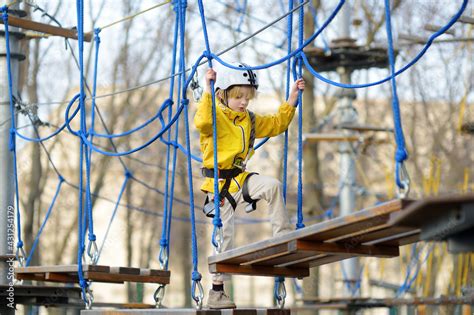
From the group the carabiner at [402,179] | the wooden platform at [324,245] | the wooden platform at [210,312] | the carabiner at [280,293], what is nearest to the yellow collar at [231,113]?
the wooden platform at [324,245]

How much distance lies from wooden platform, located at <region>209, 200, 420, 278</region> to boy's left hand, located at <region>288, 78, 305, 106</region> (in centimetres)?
113

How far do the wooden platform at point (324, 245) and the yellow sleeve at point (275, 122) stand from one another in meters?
0.98

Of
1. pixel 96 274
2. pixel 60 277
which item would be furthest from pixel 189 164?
pixel 60 277

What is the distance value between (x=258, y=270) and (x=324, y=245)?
831 mm

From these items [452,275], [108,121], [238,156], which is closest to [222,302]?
[238,156]


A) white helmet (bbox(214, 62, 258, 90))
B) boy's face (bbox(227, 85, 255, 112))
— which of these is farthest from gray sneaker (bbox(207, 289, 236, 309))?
white helmet (bbox(214, 62, 258, 90))

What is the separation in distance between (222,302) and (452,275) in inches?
351

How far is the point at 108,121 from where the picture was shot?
62.7ft

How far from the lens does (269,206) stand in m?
5.84

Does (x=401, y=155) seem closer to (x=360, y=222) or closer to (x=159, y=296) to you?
(x=360, y=222)

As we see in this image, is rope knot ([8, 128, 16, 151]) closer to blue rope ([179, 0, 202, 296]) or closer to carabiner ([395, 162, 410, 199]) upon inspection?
blue rope ([179, 0, 202, 296])

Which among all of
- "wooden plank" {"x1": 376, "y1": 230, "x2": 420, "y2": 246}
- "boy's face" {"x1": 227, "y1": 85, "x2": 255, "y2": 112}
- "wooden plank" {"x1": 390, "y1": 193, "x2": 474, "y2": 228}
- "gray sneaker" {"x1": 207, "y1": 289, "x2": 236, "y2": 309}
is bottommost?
"gray sneaker" {"x1": 207, "y1": 289, "x2": 236, "y2": 309}

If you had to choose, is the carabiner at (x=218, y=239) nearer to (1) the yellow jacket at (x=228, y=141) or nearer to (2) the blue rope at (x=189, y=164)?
(2) the blue rope at (x=189, y=164)

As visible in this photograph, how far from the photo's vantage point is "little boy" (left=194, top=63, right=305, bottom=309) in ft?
19.0
